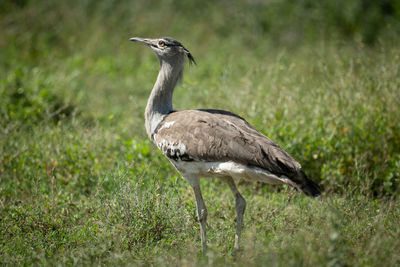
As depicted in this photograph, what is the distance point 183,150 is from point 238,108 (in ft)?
5.14

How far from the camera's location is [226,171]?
8.81 ft

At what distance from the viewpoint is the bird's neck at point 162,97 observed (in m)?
3.17

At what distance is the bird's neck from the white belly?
0.44m

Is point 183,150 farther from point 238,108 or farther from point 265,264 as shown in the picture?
point 238,108

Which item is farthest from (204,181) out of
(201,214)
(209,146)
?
(209,146)

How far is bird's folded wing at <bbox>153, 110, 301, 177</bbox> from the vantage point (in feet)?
8.49

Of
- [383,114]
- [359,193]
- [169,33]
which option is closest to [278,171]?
[359,193]

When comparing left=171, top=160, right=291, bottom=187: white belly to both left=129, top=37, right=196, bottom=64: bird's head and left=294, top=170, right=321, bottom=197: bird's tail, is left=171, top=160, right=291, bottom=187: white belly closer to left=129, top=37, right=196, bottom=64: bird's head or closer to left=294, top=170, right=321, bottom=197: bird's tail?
left=294, top=170, right=321, bottom=197: bird's tail

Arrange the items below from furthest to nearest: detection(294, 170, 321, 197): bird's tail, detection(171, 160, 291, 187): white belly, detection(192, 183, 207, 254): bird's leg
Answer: detection(192, 183, 207, 254): bird's leg
detection(171, 160, 291, 187): white belly
detection(294, 170, 321, 197): bird's tail

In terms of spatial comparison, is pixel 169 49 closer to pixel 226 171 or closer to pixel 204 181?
pixel 226 171

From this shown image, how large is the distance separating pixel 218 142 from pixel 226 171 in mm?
195

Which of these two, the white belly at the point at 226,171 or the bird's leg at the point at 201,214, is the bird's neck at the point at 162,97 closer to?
the white belly at the point at 226,171

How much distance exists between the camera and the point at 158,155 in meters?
3.89

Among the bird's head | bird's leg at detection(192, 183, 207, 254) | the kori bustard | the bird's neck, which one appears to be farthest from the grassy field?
the bird's head
